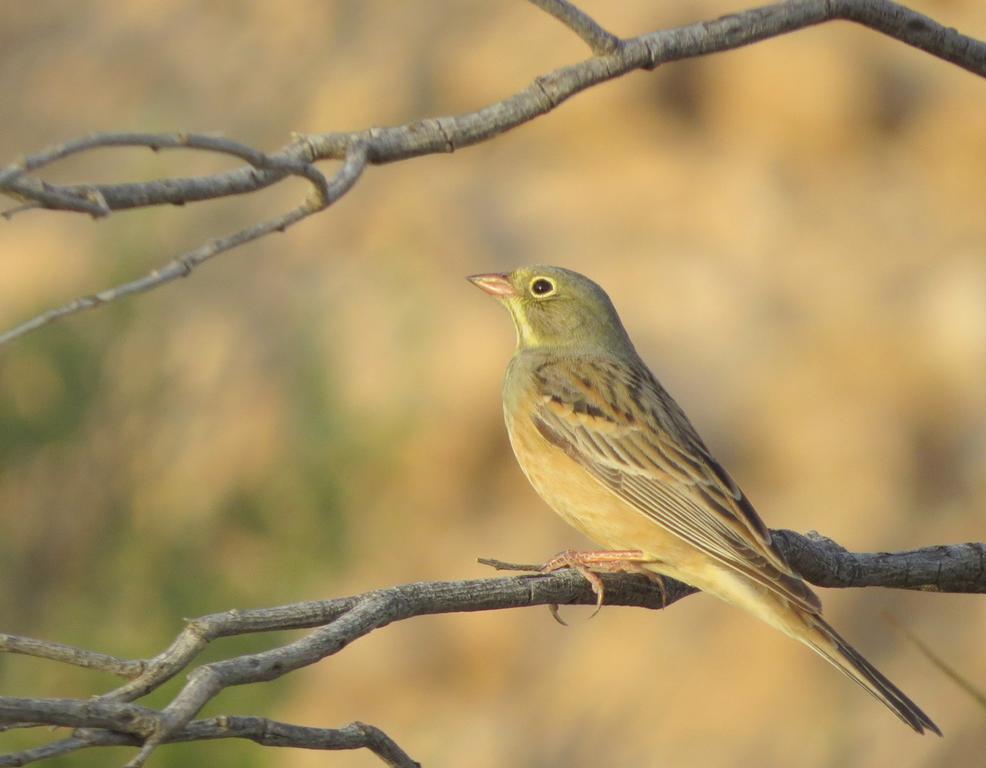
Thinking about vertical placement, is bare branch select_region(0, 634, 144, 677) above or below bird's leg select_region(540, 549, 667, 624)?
below

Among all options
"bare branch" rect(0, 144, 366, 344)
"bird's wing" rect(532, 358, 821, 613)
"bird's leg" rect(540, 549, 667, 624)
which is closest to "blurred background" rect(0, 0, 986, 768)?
"bird's wing" rect(532, 358, 821, 613)

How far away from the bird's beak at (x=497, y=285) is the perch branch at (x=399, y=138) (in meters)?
2.63

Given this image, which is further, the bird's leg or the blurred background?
the blurred background

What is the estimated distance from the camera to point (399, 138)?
3.50 metres

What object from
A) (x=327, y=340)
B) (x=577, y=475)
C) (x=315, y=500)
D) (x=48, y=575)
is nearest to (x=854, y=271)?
(x=327, y=340)

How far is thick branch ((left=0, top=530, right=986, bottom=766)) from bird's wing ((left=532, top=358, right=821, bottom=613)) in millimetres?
250

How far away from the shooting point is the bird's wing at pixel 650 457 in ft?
16.5

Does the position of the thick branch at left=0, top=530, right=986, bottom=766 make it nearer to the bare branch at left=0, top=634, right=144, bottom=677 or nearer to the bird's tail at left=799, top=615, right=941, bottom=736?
the bare branch at left=0, top=634, right=144, bottom=677

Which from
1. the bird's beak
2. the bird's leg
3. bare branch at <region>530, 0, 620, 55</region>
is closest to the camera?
bare branch at <region>530, 0, 620, 55</region>

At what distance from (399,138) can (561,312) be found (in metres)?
2.91

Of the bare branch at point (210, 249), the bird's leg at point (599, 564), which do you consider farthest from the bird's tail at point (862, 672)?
the bare branch at point (210, 249)

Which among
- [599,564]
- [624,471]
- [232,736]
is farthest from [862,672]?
[232,736]

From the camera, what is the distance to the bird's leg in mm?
4746

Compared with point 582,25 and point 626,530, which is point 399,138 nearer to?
point 582,25
